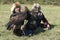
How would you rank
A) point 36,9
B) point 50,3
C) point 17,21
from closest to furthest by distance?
point 17,21, point 36,9, point 50,3

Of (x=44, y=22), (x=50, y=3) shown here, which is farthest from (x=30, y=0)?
(x=44, y=22)

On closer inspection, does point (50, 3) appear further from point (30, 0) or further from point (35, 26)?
point (35, 26)

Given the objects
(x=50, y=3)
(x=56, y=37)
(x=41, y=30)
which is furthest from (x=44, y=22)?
(x=50, y=3)

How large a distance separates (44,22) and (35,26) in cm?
56

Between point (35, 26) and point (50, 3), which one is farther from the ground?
point (35, 26)

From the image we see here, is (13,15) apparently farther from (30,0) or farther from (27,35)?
(30,0)

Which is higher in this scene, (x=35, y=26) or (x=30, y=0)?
(x=35, y=26)

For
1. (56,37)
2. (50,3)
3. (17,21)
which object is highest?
(17,21)

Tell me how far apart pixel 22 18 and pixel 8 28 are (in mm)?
809

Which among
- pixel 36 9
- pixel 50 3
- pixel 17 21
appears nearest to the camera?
pixel 17 21

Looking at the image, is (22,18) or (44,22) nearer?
(22,18)

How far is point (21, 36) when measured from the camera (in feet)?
33.7

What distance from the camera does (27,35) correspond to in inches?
408

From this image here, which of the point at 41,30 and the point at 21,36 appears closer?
the point at 21,36
